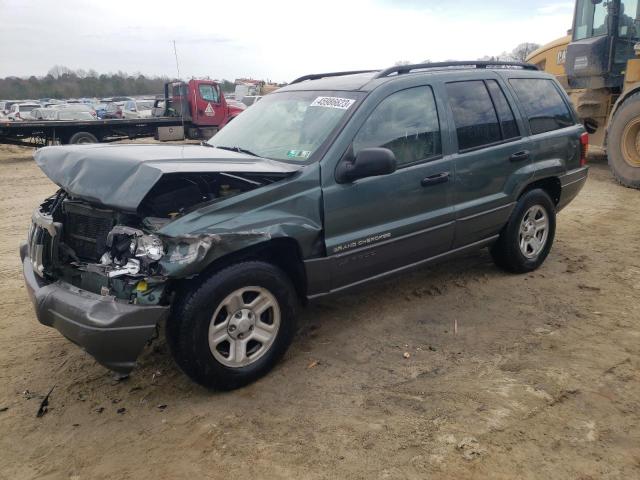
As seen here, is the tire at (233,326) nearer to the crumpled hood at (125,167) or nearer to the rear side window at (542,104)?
the crumpled hood at (125,167)

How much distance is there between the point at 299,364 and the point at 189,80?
16548 mm

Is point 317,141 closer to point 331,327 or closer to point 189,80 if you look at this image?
point 331,327

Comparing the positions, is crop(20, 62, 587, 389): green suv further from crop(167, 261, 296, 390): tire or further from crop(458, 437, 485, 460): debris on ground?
crop(458, 437, 485, 460): debris on ground

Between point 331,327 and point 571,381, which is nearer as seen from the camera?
point 571,381

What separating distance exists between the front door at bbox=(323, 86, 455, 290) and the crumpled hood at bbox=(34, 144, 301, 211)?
0.47 meters

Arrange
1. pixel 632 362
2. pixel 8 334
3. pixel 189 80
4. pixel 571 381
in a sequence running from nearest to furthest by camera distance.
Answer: pixel 571 381 < pixel 632 362 < pixel 8 334 < pixel 189 80

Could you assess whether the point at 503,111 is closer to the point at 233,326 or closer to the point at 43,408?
the point at 233,326

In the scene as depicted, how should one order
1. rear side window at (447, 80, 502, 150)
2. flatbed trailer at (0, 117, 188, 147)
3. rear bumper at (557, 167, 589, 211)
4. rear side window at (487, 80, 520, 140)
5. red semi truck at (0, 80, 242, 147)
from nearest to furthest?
rear side window at (447, 80, 502, 150) → rear side window at (487, 80, 520, 140) → rear bumper at (557, 167, 589, 211) → flatbed trailer at (0, 117, 188, 147) → red semi truck at (0, 80, 242, 147)

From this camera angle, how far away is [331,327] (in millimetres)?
4039

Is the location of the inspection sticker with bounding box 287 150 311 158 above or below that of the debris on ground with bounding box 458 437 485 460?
above

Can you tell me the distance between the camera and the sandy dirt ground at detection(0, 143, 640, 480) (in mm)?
2553

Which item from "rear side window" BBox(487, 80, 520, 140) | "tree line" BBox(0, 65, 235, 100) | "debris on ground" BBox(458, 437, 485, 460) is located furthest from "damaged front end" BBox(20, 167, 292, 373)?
"tree line" BBox(0, 65, 235, 100)

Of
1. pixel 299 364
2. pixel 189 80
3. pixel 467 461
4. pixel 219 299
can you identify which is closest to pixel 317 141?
pixel 219 299

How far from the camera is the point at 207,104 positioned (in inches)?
716
